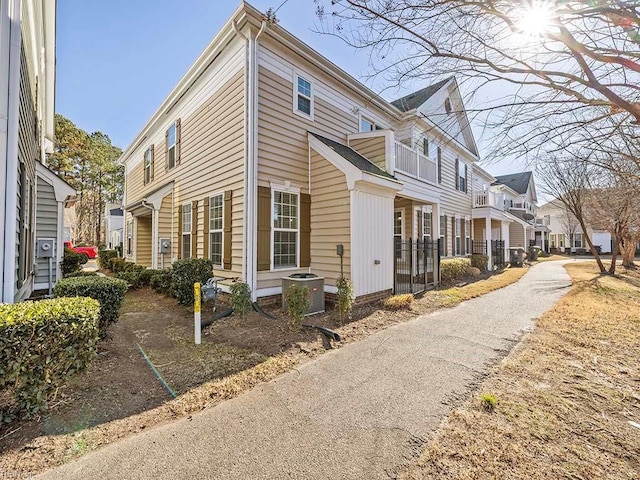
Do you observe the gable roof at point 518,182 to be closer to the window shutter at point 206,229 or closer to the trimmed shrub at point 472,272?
the trimmed shrub at point 472,272

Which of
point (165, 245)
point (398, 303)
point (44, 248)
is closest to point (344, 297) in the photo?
point (398, 303)

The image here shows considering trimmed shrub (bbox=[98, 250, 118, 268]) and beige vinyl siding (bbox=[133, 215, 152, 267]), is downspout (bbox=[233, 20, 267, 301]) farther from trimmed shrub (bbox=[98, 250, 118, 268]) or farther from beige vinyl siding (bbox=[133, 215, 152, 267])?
trimmed shrub (bbox=[98, 250, 118, 268])

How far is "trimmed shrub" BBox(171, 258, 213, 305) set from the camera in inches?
290

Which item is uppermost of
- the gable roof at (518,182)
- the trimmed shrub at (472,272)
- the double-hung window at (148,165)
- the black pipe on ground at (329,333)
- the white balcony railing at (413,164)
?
the gable roof at (518,182)

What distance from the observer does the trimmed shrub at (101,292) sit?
15.1ft

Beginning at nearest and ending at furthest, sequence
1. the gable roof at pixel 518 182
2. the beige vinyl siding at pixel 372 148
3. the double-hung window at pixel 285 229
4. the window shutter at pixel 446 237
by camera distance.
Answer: the double-hung window at pixel 285 229
the beige vinyl siding at pixel 372 148
the window shutter at pixel 446 237
the gable roof at pixel 518 182

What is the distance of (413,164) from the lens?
10578mm

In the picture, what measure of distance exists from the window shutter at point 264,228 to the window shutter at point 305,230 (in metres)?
1.04

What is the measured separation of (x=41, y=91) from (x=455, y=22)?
481 inches

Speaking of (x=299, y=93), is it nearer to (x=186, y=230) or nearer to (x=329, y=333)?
(x=186, y=230)

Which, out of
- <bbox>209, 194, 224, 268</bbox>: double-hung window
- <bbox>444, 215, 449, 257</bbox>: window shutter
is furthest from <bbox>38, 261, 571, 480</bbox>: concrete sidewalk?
<bbox>444, 215, 449, 257</bbox>: window shutter

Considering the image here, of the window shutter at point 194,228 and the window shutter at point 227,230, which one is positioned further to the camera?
the window shutter at point 194,228

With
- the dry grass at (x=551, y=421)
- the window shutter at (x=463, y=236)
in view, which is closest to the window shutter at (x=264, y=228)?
the dry grass at (x=551, y=421)

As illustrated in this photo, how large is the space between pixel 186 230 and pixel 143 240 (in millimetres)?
3831
